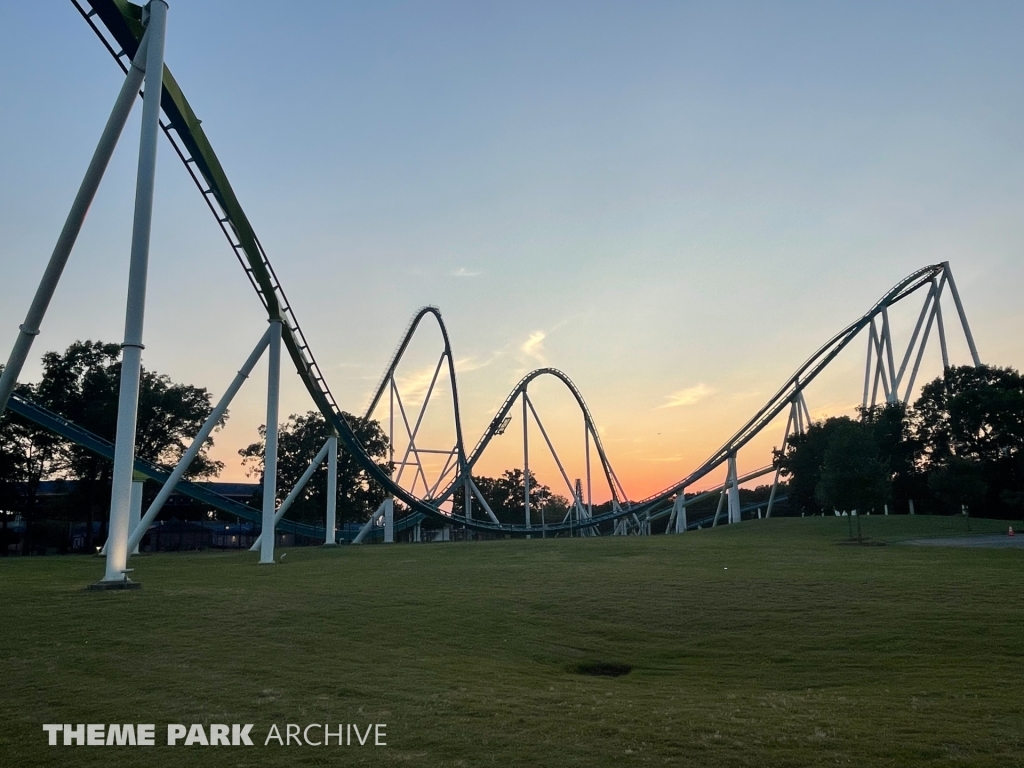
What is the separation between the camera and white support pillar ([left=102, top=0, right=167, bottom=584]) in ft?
48.6

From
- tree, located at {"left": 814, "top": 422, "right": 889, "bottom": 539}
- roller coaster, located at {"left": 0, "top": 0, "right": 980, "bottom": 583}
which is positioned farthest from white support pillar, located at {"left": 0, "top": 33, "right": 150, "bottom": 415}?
tree, located at {"left": 814, "top": 422, "right": 889, "bottom": 539}

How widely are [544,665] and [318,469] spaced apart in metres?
54.7

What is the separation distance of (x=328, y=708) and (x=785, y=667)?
589 cm

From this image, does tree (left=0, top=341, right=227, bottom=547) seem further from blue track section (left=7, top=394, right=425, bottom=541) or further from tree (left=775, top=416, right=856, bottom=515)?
tree (left=775, top=416, right=856, bottom=515)

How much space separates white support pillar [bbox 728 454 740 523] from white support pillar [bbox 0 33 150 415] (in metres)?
43.2

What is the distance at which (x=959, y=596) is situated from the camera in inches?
574

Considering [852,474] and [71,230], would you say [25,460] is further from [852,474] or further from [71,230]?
[852,474]

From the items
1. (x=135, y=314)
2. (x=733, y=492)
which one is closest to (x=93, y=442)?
(x=135, y=314)

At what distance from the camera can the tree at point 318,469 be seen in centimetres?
6209

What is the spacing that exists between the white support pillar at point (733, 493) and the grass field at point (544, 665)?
32.1 m

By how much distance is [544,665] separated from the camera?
10109mm

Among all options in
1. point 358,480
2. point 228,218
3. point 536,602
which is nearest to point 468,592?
point 536,602

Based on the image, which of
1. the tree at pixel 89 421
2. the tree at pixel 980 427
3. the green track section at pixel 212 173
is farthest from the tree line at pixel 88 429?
the tree at pixel 980 427

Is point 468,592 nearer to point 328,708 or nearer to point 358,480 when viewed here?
point 328,708
